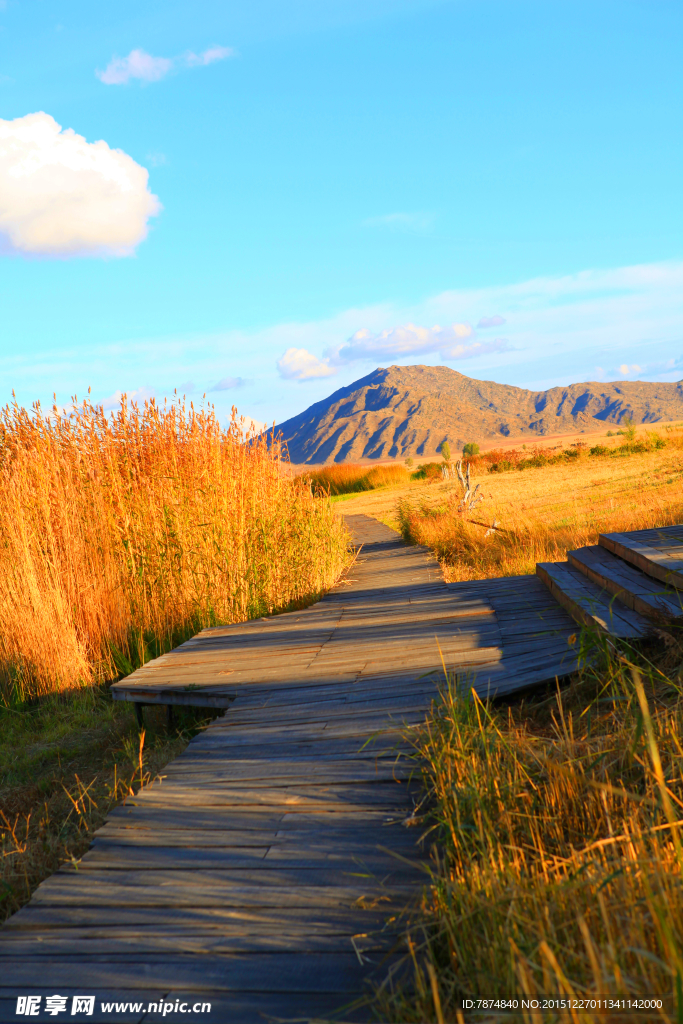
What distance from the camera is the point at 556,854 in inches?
78.0

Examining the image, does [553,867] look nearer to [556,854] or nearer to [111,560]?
[556,854]

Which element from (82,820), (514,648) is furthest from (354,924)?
(514,648)

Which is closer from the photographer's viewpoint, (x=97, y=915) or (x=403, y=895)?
(x=403, y=895)

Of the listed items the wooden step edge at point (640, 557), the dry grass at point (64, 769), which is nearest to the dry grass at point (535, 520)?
the wooden step edge at point (640, 557)

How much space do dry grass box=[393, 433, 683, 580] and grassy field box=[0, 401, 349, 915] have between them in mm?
2946

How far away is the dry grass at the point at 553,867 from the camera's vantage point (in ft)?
4.17

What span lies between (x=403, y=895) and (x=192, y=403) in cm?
568

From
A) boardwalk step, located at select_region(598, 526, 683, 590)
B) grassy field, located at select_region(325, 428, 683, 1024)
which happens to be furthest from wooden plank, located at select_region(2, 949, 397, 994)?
boardwalk step, located at select_region(598, 526, 683, 590)

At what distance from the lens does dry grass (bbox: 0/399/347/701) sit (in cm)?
558

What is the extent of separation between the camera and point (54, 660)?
216 inches

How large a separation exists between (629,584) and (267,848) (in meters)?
3.01

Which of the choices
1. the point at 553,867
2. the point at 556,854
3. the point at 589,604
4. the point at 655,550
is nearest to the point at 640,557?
the point at 655,550

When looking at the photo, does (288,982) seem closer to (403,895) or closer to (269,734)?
(403,895)

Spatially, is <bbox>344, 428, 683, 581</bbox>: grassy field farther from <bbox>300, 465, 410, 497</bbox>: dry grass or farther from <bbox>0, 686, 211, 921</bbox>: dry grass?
<bbox>300, 465, 410, 497</bbox>: dry grass
